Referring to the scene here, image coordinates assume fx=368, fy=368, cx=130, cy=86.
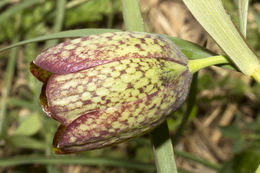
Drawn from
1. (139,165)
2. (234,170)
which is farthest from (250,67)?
(234,170)

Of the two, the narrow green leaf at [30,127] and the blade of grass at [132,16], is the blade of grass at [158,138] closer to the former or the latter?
the blade of grass at [132,16]

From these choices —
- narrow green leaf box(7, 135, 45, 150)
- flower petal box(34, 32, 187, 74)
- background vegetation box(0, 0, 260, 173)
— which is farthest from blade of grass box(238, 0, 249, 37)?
narrow green leaf box(7, 135, 45, 150)

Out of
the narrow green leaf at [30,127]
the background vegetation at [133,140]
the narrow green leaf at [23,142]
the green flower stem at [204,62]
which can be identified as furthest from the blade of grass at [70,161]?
the green flower stem at [204,62]

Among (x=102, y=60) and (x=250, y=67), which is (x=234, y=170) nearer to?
(x=250, y=67)

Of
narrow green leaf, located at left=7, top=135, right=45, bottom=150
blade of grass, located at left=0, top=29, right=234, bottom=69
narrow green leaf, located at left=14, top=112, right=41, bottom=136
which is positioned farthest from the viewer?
narrow green leaf, located at left=14, top=112, right=41, bottom=136

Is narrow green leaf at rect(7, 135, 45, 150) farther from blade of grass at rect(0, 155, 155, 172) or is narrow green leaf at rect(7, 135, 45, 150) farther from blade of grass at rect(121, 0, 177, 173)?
blade of grass at rect(121, 0, 177, 173)

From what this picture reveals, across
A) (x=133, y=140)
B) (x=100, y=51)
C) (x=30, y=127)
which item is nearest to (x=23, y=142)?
(x=30, y=127)

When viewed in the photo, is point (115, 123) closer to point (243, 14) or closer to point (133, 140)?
point (243, 14)
